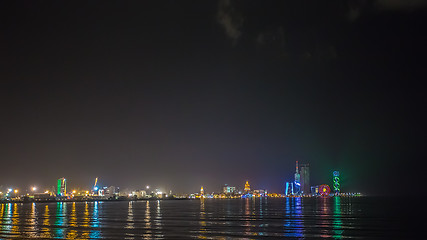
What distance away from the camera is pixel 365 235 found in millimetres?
38531

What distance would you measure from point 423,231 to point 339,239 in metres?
14.9

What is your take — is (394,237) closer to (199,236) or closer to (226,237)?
(226,237)

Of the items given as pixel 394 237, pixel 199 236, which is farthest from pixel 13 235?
pixel 394 237

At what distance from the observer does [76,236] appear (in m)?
35.6

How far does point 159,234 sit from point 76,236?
7770 millimetres

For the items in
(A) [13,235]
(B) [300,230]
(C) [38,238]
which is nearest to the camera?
(C) [38,238]

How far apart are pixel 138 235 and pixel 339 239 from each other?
19.0 metres

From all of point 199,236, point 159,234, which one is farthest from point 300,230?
point 159,234

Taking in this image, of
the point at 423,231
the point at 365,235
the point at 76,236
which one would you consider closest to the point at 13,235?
the point at 76,236

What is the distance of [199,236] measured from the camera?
3547 centimetres

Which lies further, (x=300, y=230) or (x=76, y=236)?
(x=300, y=230)

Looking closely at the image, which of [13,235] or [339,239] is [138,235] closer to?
[13,235]

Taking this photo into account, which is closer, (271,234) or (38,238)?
(38,238)

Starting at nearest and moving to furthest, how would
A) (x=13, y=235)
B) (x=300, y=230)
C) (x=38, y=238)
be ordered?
(x=38, y=238) < (x=13, y=235) < (x=300, y=230)
